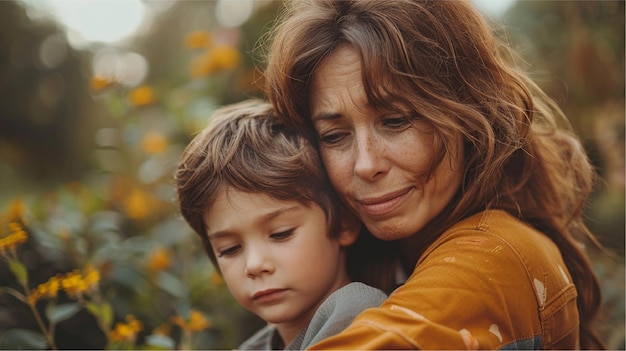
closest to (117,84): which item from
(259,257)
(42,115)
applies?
(259,257)

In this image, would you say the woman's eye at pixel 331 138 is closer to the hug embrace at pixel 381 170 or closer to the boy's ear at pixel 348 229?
the hug embrace at pixel 381 170

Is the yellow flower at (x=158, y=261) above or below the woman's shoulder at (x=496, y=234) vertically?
below

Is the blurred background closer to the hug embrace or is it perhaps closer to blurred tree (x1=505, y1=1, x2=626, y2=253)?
blurred tree (x1=505, y1=1, x2=626, y2=253)

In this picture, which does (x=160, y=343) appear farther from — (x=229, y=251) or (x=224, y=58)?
(x=224, y=58)

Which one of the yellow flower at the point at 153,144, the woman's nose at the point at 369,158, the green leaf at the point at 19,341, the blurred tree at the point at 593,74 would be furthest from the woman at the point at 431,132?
the blurred tree at the point at 593,74

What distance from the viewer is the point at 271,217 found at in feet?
6.19

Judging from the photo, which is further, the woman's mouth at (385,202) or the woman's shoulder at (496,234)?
the woman's mouth at (385,202)

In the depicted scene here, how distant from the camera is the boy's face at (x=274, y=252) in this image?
188 cm

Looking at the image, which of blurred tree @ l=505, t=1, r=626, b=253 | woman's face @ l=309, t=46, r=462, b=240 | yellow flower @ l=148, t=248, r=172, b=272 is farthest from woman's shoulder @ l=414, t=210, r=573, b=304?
blurred tree @ l=505, t=1, r=626, b=253

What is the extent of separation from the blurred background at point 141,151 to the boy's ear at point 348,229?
60cm

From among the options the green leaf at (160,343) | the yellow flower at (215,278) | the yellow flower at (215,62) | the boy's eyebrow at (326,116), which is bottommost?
the yellow flower at (215,278)

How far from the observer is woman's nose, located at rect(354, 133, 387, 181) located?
1803 millimetres

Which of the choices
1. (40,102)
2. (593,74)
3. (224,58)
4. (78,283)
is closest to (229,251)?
(78,283)

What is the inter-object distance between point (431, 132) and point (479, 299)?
0.52 m
